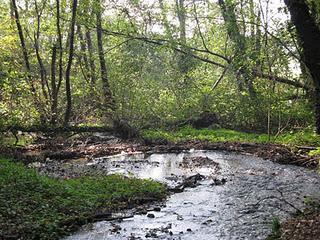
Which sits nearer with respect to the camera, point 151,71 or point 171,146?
point 171,146

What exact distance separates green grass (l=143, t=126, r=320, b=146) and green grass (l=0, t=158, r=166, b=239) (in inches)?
304

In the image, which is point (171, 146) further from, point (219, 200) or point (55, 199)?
point (55, 199)

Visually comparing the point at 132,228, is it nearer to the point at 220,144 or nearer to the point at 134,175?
the point at 134,175

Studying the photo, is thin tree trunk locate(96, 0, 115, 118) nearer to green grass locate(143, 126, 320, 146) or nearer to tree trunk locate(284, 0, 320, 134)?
green grass locate(143, 126, 320, 146)

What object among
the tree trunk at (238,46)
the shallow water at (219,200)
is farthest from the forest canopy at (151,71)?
the shallow water at (219,200)

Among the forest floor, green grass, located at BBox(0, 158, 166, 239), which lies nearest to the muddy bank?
the forest floor

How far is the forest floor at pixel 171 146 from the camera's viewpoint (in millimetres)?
15805

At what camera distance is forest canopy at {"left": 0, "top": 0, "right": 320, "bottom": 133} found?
67.1ft

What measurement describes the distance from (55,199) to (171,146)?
9.72m

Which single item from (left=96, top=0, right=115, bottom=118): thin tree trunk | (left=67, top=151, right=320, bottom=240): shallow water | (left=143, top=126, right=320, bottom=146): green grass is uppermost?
(left=96, top=0, right=115, bottom=118): thin tree trunk

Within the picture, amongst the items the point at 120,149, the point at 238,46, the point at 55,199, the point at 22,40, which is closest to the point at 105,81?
the point at 22,40

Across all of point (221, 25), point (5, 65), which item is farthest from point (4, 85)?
point (221, 25)

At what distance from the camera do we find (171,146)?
1955 cm

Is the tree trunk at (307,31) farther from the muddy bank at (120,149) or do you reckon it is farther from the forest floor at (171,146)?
the muddy bank at (120,149)
